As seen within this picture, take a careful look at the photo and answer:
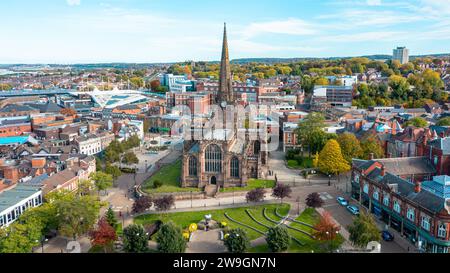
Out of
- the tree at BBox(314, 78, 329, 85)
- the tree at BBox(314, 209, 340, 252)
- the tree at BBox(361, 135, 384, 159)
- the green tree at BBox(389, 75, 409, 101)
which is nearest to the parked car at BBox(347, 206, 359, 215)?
the tree at BBox(314, 209, 340, 252)

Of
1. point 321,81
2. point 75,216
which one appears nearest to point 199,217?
point 75,216

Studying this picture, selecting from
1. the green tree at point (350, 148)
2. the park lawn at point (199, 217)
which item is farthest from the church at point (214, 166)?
the green tree at point (350, 148)

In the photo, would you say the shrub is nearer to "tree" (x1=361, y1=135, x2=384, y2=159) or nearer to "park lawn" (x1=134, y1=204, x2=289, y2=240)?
"park lawn" (x1=134, y1=204, x2=289, y2=240)

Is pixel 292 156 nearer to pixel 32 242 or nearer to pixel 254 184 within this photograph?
pixel 254 184

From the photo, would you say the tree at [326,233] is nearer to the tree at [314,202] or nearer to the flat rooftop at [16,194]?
the tree at [314,202]
